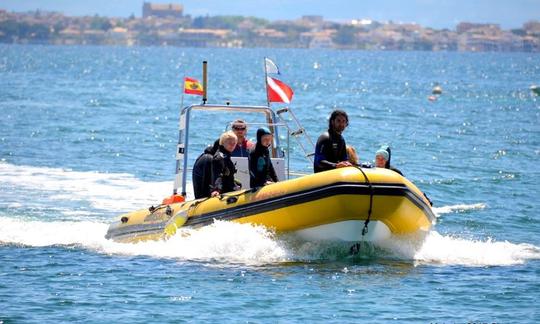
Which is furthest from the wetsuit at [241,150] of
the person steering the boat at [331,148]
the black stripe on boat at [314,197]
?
the person steering the boat at [331,148]

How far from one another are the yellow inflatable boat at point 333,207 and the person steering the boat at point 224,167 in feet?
1.15

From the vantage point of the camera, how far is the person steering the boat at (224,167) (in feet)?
48.0

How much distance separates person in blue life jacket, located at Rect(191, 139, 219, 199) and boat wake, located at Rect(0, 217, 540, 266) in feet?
2.07

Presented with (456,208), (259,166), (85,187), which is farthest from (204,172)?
(85,187)

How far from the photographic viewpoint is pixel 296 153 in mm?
31984

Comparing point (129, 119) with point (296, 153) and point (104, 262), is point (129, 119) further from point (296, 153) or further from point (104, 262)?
point (104, 262)

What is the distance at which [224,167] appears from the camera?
1496cm

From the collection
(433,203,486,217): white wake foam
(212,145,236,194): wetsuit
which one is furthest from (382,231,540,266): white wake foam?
(433,203,486,217): white wake foam

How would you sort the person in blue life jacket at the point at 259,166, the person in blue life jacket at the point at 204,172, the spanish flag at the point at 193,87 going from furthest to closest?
1. the spanish flag at the point at 193,87
2. the person in blue life jacket at the point at 204,172
3. the person in blue life jacket at the point at 259,166

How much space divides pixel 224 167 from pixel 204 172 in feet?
0.93

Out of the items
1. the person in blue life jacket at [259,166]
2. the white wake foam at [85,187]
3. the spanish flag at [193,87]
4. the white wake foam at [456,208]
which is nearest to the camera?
the person in blue life jacket at [259,166]

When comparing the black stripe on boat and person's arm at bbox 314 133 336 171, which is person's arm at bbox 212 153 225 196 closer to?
the black stripe on boat

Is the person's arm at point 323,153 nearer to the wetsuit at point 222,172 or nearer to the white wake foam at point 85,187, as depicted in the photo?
the wetsuit at point 222,172

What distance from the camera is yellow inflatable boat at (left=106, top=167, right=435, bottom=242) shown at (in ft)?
44.7
